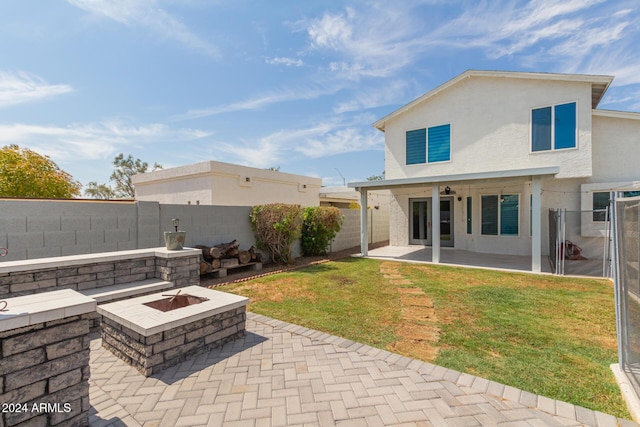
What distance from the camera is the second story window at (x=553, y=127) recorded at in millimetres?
10312

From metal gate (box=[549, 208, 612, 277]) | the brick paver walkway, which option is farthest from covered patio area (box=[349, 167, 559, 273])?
the brick paver walkway

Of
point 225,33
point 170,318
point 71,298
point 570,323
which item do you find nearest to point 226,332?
point 170,318

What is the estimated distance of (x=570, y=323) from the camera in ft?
15.4

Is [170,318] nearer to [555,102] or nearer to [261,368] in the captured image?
[261,368]

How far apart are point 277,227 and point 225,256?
6.45ft

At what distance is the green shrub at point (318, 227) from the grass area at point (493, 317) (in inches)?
113

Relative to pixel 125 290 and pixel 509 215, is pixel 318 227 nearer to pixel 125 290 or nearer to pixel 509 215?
pixel 125 290

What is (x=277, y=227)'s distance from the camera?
952 cm

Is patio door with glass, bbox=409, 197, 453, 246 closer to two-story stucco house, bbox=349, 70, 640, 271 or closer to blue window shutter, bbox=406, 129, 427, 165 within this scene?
two-story stucco house, bbox=349, 70, 640, 271

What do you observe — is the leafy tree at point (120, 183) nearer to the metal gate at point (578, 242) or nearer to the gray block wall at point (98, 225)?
the gray block wall at point (98, 225)

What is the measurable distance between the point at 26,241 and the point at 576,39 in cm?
1661

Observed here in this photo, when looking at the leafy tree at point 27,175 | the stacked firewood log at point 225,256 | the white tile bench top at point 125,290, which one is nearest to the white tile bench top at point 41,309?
the white tile bench top at point 125,290

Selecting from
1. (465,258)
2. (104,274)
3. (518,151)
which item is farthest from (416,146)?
(104,274)

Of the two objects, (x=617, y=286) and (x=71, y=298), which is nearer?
(x=71, y=298)
